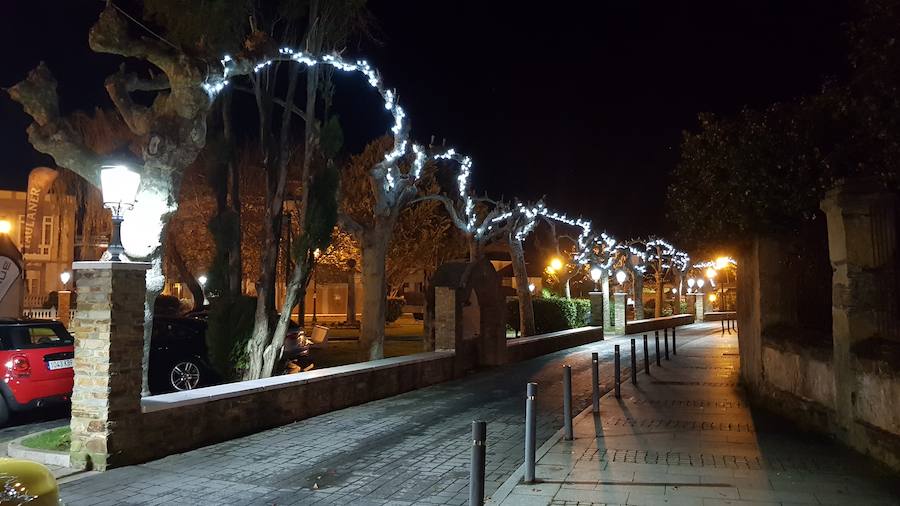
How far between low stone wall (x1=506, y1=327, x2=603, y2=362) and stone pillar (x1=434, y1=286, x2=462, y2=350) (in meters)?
3.11

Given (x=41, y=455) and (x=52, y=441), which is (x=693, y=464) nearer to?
(x=41, y=455)

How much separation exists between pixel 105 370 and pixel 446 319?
A: 9534 mm

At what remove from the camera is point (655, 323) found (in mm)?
37781

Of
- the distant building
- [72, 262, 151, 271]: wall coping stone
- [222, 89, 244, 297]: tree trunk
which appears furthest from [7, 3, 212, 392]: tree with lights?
the distant building

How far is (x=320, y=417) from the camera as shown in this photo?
35.9ft

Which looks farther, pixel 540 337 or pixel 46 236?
pixel 46 236

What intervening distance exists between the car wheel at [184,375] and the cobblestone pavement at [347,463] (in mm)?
3762

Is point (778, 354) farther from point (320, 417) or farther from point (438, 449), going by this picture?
point (320, 417)

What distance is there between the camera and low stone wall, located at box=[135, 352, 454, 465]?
8.28 metres

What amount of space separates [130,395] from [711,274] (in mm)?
57976

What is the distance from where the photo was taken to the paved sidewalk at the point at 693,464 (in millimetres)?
6316

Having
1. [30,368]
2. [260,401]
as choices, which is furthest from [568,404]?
[30,368]

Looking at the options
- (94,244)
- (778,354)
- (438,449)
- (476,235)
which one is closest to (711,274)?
(476,235)

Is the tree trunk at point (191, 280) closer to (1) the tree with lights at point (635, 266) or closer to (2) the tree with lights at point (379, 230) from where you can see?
(2) the tree with lights at point (379, 230)
